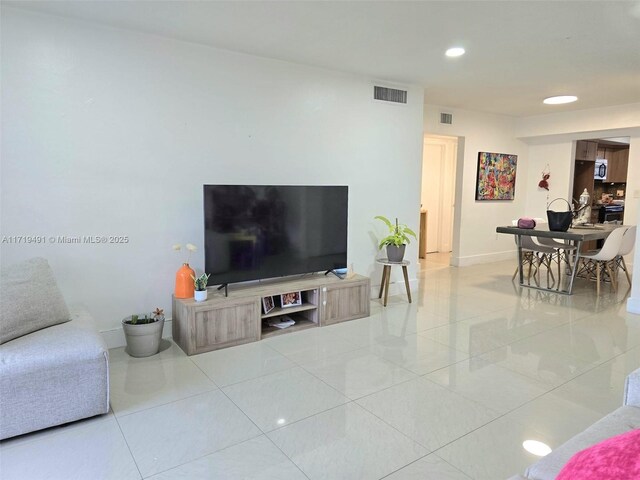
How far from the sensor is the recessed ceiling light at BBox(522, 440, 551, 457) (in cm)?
213

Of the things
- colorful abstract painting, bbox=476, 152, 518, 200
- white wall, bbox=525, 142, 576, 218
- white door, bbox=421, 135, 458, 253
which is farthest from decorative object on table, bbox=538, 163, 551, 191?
white door, bbox=421, 135, 458, 253

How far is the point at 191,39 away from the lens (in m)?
3.52

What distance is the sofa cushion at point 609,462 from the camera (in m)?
0.99

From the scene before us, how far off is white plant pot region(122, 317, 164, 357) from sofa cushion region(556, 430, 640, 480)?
9.44ft

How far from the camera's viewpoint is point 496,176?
7402mm

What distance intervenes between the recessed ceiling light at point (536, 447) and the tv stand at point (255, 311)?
2.15 meters

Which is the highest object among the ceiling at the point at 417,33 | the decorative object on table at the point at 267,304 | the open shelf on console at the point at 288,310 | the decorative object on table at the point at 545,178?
the ceiling at the point at 417,33

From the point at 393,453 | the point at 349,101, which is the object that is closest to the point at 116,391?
the point at 393,453

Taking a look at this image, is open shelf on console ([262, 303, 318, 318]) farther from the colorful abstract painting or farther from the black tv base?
the colorful abstract painting

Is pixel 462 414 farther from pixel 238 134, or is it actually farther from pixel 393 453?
pixel 238 134

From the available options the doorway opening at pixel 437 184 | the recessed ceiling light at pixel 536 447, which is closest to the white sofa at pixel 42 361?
the recessed ceiling light at pixel 536 447

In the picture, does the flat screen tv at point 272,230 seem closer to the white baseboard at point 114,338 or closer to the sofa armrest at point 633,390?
the white baseboard at point 114,338

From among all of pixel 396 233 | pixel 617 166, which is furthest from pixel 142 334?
pixel 617 166

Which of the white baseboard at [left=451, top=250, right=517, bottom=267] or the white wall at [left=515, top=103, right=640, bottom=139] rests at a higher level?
the white wall at [left=515, top=103, right=640, bottom=139]
